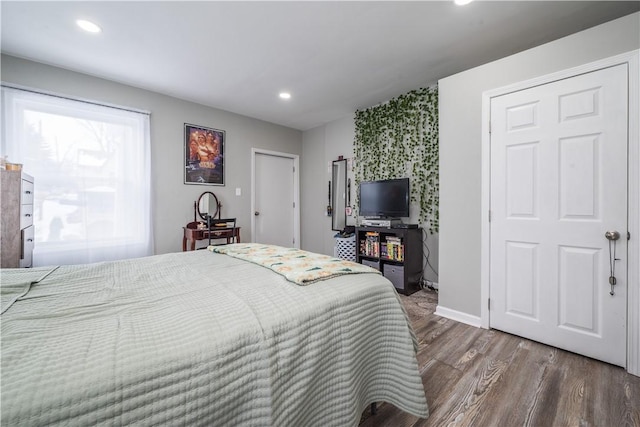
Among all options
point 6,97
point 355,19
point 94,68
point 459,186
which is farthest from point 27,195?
point 459,186

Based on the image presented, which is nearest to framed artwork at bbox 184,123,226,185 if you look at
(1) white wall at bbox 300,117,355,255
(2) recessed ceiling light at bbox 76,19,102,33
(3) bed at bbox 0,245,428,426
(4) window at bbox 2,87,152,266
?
(4) window at bbox 2,87,152,266

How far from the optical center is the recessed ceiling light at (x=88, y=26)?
2.04m

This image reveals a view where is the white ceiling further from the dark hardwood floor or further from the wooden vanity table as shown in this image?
the dark hardwood floor

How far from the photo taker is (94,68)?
8.99 ft

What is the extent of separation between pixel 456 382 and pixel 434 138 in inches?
102

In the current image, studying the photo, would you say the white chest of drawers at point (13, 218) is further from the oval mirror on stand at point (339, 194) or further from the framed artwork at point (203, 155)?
the oval mirror on stand at point (339, 194)

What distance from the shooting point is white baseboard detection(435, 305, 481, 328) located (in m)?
2.33

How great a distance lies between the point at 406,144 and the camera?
11.6 feet

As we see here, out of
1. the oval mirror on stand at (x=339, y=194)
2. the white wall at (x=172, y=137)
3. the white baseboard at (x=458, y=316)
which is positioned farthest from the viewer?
the oval mirror on stand at (x=339, y=194)

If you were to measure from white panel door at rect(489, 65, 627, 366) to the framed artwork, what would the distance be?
3.44 metres

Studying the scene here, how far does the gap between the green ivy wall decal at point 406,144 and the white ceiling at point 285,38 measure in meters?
0.29

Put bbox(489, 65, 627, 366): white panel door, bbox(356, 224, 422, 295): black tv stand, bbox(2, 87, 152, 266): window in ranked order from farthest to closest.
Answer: bbox(356, 224, 422, 295): black tv stand < bbox(2, 87, 152, 266): window < bbox(489, 65, 627, 366): white panel door

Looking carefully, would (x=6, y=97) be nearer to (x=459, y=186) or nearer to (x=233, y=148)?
(x=233, y=148)

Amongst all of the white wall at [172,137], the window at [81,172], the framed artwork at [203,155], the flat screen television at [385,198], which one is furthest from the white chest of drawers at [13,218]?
the flat screen television at [385,198]
